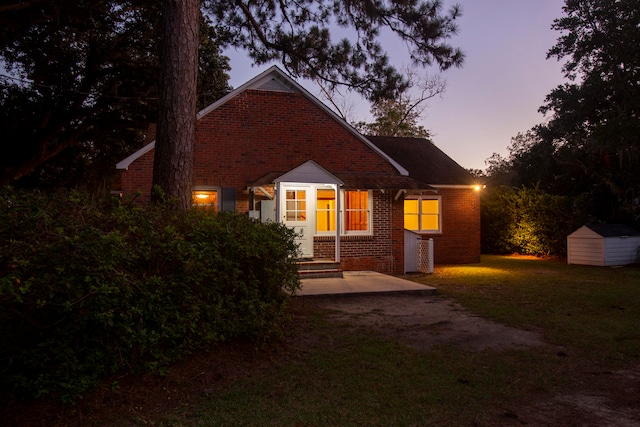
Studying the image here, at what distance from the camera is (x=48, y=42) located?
18.3 meters

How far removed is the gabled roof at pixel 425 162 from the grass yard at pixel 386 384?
11851mm

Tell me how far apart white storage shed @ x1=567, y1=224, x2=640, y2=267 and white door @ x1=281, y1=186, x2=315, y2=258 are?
1055cm

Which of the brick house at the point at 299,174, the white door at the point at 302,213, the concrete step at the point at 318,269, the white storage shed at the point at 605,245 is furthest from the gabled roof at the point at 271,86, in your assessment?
the white storage shed at the point at 605,245

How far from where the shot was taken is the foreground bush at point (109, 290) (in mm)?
4055

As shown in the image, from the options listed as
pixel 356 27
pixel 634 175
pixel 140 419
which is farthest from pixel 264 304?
pixel 634 175

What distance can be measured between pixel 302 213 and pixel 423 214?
6805 mm

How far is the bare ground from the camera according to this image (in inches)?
165

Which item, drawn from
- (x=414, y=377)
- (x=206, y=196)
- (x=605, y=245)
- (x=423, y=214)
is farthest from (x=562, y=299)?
(x=206, y=196)

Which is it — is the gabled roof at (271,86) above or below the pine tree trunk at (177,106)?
above

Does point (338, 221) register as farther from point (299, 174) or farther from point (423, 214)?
point (423, 214)

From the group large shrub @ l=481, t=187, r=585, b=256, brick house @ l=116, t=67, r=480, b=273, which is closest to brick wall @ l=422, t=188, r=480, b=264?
large shrub @ l=481, t=187, r=585, b=256

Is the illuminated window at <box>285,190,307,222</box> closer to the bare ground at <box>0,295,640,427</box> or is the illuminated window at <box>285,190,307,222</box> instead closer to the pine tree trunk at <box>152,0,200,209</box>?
the bare ground at <box>0,295,640,427</box>

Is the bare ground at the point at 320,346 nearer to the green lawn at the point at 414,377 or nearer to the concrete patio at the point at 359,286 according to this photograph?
the green lawn at the point at 414,377

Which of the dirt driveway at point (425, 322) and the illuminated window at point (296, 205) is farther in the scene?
the illuminated window at point (296, 205)
